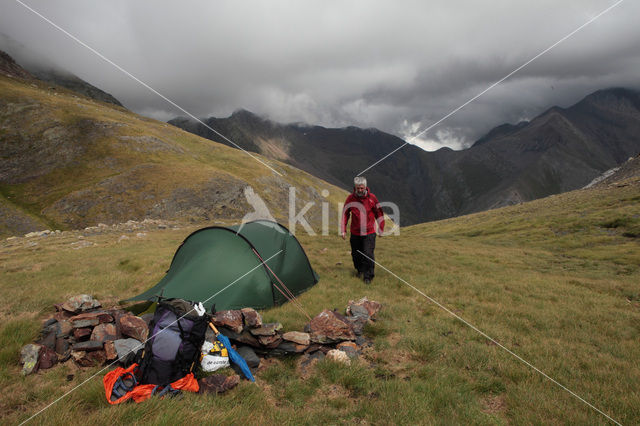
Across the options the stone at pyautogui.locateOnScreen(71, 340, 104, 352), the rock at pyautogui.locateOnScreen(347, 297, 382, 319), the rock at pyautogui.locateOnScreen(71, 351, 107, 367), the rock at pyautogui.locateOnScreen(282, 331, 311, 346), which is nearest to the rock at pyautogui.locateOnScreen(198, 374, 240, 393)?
the rock at pyautogui.locateOnScreen(282, 331, 311, 346)

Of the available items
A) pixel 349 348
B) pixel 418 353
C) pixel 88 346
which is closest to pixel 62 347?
pixel 88 346

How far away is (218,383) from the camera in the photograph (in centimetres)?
501

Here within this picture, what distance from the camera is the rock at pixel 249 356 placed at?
589cm

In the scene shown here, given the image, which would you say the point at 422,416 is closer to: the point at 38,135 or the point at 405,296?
the point at 405,296

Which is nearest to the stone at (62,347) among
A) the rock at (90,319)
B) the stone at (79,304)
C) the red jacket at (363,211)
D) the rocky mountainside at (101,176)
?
the rock at (90,319)

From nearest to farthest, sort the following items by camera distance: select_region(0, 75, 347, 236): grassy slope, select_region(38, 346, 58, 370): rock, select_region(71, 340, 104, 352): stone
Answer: select_region(38, 346, 58, 370): rock
select_region(71, 340, 104, 352): stone
select_region(0, 75, 347, 236): grassy slope

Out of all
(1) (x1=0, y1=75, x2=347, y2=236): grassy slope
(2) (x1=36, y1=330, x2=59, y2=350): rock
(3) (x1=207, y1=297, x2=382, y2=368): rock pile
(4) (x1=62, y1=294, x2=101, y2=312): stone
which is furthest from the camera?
(1) (x1=0, y1=75, x2=347, y2=236): grassy slope

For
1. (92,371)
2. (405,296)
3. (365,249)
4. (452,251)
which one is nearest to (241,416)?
(92,371)

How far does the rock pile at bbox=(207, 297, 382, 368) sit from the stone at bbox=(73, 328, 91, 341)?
8.32 ft

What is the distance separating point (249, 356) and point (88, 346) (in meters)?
3.02

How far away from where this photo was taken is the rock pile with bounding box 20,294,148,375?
549 centimetres

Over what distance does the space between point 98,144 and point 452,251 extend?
3397 inches

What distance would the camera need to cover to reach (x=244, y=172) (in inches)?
3469

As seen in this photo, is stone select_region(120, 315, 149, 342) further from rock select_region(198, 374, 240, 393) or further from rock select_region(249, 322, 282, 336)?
rock select_region(249, 322, 282, 336)
